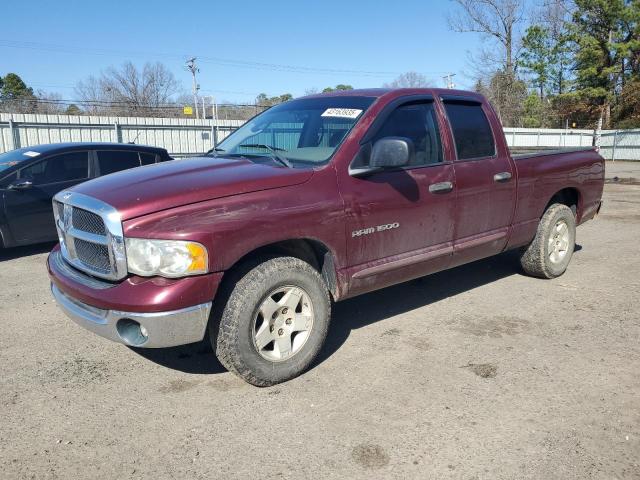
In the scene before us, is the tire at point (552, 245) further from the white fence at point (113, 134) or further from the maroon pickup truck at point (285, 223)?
the white fence at point (113, 134)

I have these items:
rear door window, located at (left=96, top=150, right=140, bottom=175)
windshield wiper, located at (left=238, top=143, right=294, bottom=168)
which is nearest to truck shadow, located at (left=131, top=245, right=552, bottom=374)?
windshield wiper, located at (left=238, top=143, right=294, bottom=168)

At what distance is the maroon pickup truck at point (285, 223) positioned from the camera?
311 cm

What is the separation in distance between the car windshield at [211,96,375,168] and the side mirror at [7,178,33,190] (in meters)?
3.93

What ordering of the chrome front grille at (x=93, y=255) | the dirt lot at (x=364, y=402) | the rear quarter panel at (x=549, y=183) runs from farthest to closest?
the rear quarter panel at (x=549, y=183)
the chrome front grille at (x=93, y=255)
the dirt lot at (x=364, y=402)

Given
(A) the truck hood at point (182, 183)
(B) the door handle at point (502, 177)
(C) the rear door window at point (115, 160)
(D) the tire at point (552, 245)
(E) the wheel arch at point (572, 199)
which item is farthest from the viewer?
(C) the rear door window at point (115, 160)

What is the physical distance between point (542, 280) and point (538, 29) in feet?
138

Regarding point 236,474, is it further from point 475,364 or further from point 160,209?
point 475,364

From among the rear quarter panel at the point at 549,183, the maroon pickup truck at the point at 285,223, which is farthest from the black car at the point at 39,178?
the rear quarter panel at the point at 549,183

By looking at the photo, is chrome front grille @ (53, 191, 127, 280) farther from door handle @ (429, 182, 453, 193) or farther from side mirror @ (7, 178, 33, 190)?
side mirror @ (7, 178, 33, 190)

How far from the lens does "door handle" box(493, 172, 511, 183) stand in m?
4.91

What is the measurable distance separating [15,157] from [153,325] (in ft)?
19.2

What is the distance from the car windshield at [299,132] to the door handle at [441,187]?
2.73 feet

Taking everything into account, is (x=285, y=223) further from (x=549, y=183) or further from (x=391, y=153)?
(x=549, y=183)

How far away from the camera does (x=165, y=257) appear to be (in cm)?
306
